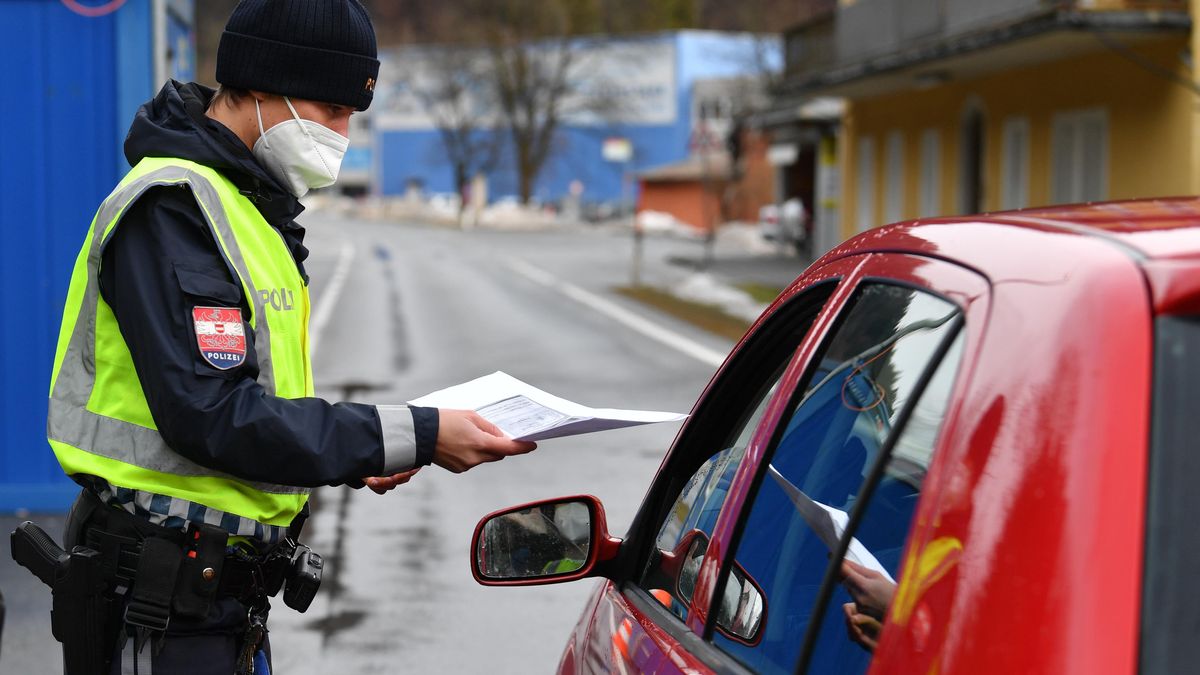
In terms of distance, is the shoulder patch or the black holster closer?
the shoulder patch

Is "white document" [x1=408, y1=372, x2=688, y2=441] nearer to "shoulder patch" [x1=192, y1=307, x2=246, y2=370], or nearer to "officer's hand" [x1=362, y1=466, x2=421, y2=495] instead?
"officer's hand" [x1=362, y1=466, x2=421, y2=495]

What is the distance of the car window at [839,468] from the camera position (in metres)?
1.80

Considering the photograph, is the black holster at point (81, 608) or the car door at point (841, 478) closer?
the car door at point (841, 478)

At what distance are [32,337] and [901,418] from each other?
265 inches

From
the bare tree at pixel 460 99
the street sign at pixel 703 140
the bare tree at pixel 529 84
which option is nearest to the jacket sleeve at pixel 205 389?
the street sign at pixel 703 140

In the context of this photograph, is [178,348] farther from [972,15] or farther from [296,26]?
[972,15]

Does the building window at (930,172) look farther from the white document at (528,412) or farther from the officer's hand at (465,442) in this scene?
the officer's hand at (465,442)

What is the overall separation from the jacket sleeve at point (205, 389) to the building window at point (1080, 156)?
19.7 metres

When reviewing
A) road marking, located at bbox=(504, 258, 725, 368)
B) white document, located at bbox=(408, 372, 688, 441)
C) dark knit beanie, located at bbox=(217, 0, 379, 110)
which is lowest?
road marking, located at bbox=(504, 258, 725, 368)

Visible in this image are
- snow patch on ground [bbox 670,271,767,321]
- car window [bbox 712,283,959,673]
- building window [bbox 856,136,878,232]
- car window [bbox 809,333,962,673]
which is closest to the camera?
car window [bbox 809,333,962,673]

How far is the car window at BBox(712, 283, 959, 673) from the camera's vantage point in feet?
5.90

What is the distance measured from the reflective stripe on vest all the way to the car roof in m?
1.01

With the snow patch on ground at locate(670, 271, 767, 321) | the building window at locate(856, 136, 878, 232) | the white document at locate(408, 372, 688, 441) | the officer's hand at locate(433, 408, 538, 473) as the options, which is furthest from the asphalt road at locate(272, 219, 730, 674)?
the building window at locate(856, 136, 878, 232)

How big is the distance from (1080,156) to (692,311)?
5.73m
